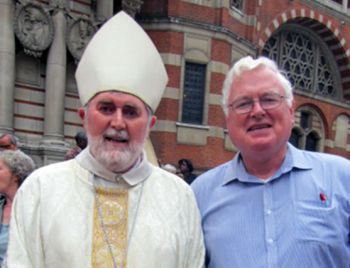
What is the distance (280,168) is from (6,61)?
737 centimetres

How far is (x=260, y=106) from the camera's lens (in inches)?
89.4

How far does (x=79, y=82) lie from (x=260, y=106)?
963mm

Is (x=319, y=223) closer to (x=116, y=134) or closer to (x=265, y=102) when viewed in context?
(x=265, y=102)

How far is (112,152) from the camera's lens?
2.26 m

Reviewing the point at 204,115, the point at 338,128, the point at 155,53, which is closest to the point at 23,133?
the point at 204,115

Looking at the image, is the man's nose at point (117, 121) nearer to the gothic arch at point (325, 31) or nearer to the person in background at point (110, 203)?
the person in background at point (110, 203)

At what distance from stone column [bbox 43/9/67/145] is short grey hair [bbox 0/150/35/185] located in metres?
5.72

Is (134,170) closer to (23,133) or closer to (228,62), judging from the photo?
(23,133)

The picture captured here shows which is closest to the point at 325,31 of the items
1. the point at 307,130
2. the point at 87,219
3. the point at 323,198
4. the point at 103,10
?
the point at 307,130

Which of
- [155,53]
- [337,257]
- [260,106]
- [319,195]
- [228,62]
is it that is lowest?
Result: [337,257]

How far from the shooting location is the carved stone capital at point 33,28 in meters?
8.92

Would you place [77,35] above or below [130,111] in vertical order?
above

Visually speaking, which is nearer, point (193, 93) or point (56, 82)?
point (56, 82)

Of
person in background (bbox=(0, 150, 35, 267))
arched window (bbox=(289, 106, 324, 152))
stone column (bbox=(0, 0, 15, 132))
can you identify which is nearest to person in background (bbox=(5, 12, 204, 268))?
person in background (bbox=(0, 150, 35, 267))
